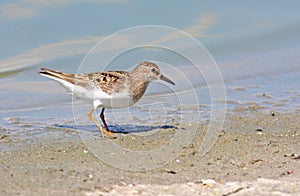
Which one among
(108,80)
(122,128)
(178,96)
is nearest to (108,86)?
(108,80)

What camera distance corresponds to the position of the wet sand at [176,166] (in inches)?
237

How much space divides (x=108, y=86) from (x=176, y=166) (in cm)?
211

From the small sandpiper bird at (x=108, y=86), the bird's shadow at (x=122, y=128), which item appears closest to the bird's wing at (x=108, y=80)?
the small sandpiper bird at (x=108, y=86)

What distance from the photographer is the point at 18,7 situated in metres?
14.7

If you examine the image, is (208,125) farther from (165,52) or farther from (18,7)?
(18,7)

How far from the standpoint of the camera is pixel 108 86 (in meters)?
8.66

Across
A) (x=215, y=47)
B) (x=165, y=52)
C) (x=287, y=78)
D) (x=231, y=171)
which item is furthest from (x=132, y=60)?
(x=231, y=171)

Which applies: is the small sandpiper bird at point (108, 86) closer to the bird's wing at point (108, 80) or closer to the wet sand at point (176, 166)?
the bird's wing at point (108, 80)

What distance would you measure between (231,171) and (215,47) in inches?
276

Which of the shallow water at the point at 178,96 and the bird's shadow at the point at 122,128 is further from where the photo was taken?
the shallow water at the point at 178,96

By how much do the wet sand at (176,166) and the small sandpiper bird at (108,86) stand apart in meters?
0.49

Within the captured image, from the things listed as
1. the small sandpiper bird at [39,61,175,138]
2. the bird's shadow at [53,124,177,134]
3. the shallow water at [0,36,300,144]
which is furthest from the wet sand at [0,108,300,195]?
the shallow water at [0,36,300,144]

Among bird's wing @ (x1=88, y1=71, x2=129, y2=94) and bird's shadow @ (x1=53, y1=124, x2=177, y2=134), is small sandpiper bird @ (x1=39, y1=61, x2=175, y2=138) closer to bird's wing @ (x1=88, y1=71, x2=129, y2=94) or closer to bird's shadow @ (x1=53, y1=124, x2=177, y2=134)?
bird's wing @ (x1=88, y1=71, x2=129, y2=94)

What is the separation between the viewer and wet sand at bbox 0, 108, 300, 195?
6.02 meters
